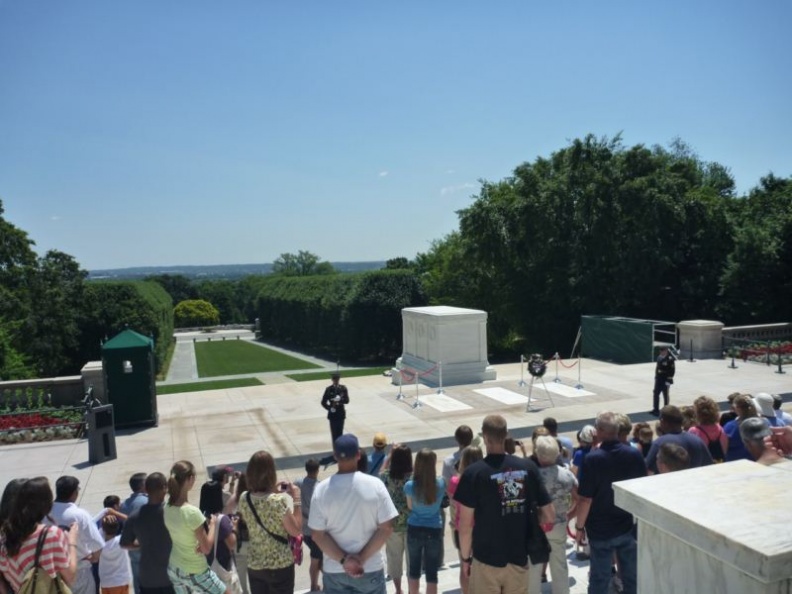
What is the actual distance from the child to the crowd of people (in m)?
0.01

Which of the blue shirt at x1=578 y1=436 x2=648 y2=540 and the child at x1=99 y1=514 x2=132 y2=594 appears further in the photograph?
the child at x1=99 y1=514 x2=132 y2=594

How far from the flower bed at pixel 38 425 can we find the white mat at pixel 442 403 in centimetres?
765

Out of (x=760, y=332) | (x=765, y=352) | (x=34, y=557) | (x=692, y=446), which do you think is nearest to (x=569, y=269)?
(x=760, y=332)

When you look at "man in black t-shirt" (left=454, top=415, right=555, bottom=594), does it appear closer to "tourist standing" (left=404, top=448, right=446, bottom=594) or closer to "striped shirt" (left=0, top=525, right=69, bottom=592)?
"tourist standing" (left=404, top=448, right=446, bottom=594)

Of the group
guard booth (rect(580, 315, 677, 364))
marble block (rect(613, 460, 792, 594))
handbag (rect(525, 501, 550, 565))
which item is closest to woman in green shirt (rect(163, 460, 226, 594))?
handbag (rect(525, 501, 550, 565))

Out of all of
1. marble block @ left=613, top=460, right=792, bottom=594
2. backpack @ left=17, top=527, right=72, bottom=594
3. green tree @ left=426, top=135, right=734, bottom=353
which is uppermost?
green tree @ left=426, top=135, right=734, bottom=353

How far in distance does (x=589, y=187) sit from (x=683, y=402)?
15.9 m

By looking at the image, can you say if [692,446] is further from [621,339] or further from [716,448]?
[621,339]

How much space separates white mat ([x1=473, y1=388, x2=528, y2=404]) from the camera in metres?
16.4

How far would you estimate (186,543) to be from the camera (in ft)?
15.7

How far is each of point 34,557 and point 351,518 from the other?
6.51ft

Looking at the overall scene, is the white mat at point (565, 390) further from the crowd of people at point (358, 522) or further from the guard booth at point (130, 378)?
the crowd of people at point (358, 522)

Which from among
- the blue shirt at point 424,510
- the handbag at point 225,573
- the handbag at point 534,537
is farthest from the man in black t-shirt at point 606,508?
the handbag at point 225,573

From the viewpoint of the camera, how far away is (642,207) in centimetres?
2859
